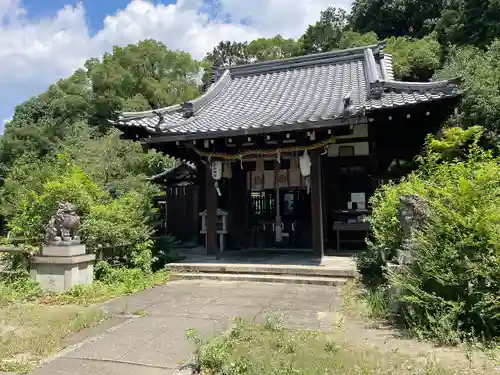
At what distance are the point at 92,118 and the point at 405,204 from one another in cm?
2450

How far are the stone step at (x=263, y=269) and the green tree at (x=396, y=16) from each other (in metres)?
27.8

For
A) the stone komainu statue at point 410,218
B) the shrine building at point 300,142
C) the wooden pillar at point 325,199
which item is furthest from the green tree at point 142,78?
the stone komainu statue at point 410,218

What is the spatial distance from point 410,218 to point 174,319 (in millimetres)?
3332

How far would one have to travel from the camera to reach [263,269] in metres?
8.04

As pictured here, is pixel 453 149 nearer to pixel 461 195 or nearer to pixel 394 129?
pixel 394 129

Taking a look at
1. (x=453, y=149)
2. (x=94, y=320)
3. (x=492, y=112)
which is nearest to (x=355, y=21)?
(x=492, y=112)

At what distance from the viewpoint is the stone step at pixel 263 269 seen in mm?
7492

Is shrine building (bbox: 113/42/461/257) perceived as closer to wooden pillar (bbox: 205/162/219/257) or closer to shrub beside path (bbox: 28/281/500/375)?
wooden pillar (bbox: 205/162/219/257)

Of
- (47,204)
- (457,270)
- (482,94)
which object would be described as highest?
(482,94)

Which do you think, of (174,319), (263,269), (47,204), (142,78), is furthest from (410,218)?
(142,78)

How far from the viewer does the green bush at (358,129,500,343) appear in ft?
Answer: 13.2

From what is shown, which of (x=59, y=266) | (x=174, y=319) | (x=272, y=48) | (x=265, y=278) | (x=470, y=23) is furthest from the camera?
(x=272, y=48)

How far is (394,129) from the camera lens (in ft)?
31.8

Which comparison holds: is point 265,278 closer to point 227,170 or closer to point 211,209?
point 211,209
